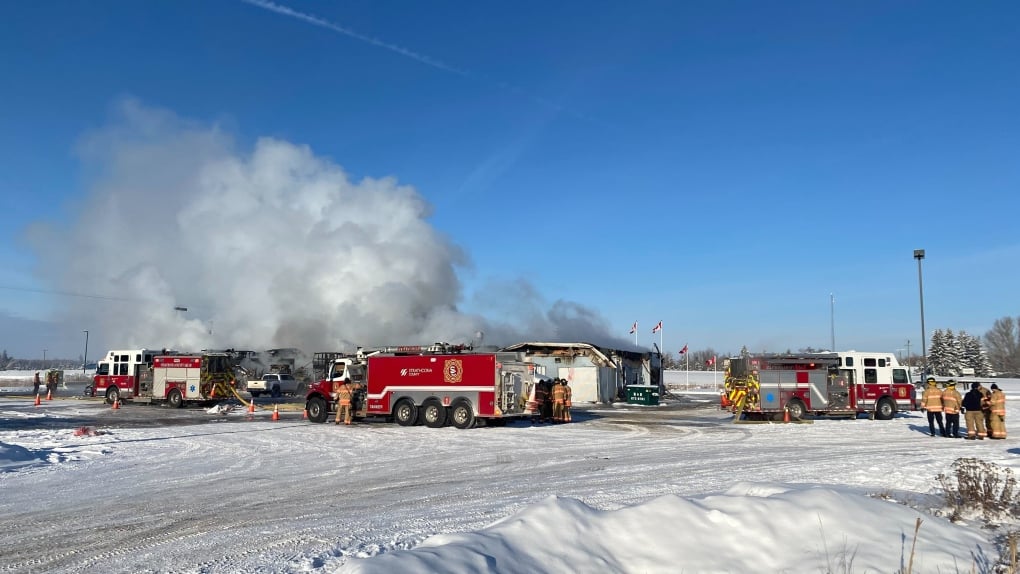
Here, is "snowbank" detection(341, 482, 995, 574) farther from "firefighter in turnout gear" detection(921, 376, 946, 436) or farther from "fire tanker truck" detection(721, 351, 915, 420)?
"fire tanker truck" detection(721, 351, 915, 420)

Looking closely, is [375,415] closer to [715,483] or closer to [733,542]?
[715,483]

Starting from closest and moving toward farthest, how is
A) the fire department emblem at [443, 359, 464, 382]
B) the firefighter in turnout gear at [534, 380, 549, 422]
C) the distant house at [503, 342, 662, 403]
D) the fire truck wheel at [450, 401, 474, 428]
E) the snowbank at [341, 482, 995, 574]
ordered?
the snowbank at [341, 482, 995, 574] → the fire truck wheel at [450, 401, 474, 428] → the fire department emblem at [443, 359, 464, 382] → the firefighter in turnout gear at [534, 380, 549, 422] → the distant house at [503, 342, 662, 403]

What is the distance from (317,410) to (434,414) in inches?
180

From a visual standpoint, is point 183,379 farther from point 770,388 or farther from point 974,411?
point 974,411

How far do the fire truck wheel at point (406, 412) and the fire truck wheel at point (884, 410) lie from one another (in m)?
16.9

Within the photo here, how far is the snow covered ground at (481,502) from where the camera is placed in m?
5.86

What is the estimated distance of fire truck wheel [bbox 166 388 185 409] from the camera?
32.2 meters

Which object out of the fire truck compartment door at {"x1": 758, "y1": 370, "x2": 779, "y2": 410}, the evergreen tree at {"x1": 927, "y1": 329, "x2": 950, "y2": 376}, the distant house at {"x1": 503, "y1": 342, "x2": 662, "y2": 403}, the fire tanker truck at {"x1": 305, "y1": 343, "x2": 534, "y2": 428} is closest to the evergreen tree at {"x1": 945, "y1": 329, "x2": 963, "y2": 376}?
the evergreen tree at {"x1": 927, "y1": 329, "x2": 950, "y2": 376}

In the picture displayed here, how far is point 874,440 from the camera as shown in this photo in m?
18.3

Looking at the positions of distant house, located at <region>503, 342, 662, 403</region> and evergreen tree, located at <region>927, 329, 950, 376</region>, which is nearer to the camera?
distant house, located at <region>503, 342, 662, 403</region>

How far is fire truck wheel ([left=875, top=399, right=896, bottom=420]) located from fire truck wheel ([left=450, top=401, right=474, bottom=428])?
50.8 feet

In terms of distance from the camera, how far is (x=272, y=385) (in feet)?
140

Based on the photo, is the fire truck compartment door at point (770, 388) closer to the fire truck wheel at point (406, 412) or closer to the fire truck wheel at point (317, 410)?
the fire truck wheel at point (406, 412)

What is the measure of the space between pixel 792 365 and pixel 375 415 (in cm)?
1441
